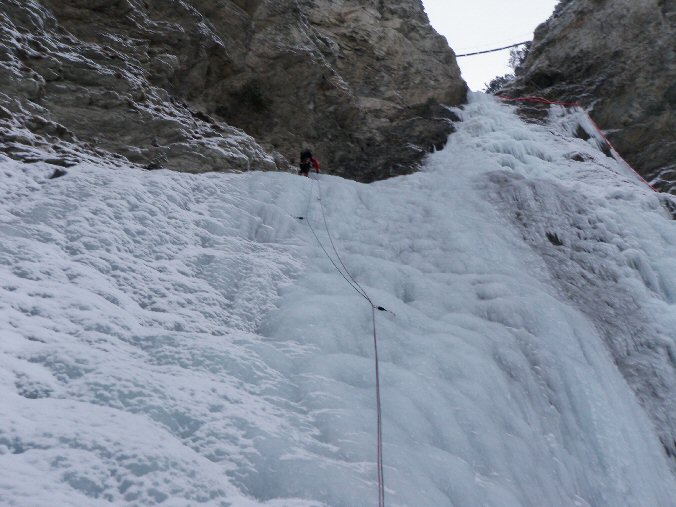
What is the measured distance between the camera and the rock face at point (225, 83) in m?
7.57

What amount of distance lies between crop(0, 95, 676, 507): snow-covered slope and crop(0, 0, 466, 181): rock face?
1.17m

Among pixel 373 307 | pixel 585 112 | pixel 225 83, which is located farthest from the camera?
pixel 585 112

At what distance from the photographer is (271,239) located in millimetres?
6754

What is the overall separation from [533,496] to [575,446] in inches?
41.6

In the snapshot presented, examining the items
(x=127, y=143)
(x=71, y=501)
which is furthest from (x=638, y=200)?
(x=71, y=501)

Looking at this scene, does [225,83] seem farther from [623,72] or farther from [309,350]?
[623,72]

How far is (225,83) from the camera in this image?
456 inches

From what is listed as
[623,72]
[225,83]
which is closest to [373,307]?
[225,83]

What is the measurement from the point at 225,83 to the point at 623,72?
36.9ft

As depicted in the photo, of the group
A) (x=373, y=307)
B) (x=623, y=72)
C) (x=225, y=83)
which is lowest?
(x=373, y=307)

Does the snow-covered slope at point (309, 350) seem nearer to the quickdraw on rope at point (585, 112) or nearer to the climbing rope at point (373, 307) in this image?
the climbing rope at point (373, 307)

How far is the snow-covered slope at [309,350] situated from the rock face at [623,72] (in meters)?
6.95

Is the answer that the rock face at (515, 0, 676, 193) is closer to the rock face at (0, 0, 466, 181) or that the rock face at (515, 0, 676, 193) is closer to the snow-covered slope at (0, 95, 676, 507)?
the rock face at (0, 0, 466, 181)

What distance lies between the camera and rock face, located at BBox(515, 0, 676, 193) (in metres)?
14.6
